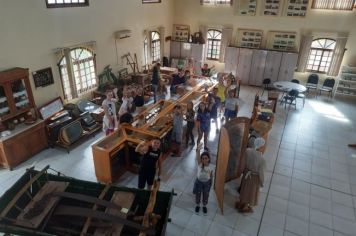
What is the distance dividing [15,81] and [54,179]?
3899 millimetres

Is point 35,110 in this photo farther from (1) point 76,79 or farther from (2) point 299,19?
(2) point 299,19

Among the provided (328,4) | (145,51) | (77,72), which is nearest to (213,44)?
(145,51)

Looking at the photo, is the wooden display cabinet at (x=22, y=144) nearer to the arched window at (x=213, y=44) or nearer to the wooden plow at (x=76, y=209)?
the wooden plow at (x=76, y=209)

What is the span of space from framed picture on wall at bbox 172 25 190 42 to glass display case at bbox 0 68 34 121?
10306mm

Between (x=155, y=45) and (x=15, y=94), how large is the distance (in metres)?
8.91

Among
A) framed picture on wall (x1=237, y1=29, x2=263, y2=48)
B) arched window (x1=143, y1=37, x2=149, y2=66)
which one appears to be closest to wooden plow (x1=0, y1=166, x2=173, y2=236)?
arched window (x1=143, y1=37, x2=149, y2=66)

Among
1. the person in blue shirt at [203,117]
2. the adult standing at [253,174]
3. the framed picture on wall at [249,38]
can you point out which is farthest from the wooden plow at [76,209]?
the framed picture on wall at [249,38]

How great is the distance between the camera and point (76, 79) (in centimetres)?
1012

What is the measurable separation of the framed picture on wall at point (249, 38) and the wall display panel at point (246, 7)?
2.89 ft

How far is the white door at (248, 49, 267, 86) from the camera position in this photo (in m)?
14.1

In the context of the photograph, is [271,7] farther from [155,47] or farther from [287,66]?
[155,47]

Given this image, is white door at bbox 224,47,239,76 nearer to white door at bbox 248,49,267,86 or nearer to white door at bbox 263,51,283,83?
white door at bbox 248,49,267,86

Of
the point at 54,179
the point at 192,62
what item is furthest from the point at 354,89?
the point at 54,179

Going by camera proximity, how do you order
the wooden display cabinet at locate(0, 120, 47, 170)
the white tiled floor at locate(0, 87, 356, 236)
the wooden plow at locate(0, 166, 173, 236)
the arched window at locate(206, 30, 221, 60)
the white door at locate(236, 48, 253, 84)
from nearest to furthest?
the wooden plow at locate(0, 166, 173, 236), the white tiled floor at locate(0, 87, 356, 236), the wooden display cabinet at locate(0, 120, 47, 170), the white door at locate(236, 48, 253, 84), the arched window at locate(206, 30, 221, 60)
